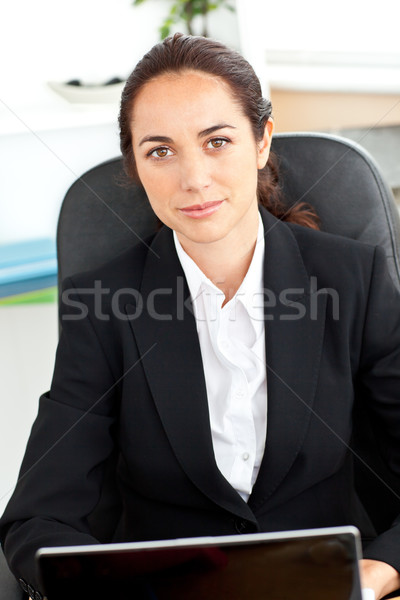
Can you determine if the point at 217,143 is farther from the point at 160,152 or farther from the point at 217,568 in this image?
the point at 217,568

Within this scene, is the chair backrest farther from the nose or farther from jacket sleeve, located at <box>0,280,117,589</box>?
the nose

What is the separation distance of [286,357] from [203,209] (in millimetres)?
288

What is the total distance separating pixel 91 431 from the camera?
1.24 metres

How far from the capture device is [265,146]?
51.9 inches

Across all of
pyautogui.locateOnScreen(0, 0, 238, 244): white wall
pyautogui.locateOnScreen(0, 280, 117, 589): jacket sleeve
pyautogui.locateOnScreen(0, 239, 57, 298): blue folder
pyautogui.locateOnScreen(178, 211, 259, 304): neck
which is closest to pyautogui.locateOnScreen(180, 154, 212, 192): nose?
pyautogui.locateOnScreen(178, 211, 259, 304): neck

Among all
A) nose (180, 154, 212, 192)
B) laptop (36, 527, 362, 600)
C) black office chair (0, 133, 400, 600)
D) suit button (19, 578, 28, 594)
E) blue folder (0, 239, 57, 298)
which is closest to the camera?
laptop (36, 527, 362, 600)

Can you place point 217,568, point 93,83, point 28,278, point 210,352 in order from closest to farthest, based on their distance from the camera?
point 217,568
point 210,352
point 28,278
point 93,83

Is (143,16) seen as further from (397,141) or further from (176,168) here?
(176,168)

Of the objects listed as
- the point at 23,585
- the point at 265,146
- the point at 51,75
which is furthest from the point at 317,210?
the point at 51,75

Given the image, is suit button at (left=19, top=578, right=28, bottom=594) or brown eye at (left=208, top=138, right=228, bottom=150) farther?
brown eye at (left=208, top=138, right=228, bottom=150)

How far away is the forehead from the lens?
45.9 inches

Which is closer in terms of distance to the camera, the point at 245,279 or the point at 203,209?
the point at 203,209

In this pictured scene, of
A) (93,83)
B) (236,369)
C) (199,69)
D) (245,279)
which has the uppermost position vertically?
(93,83)

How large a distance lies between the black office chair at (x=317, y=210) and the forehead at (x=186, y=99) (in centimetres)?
26
